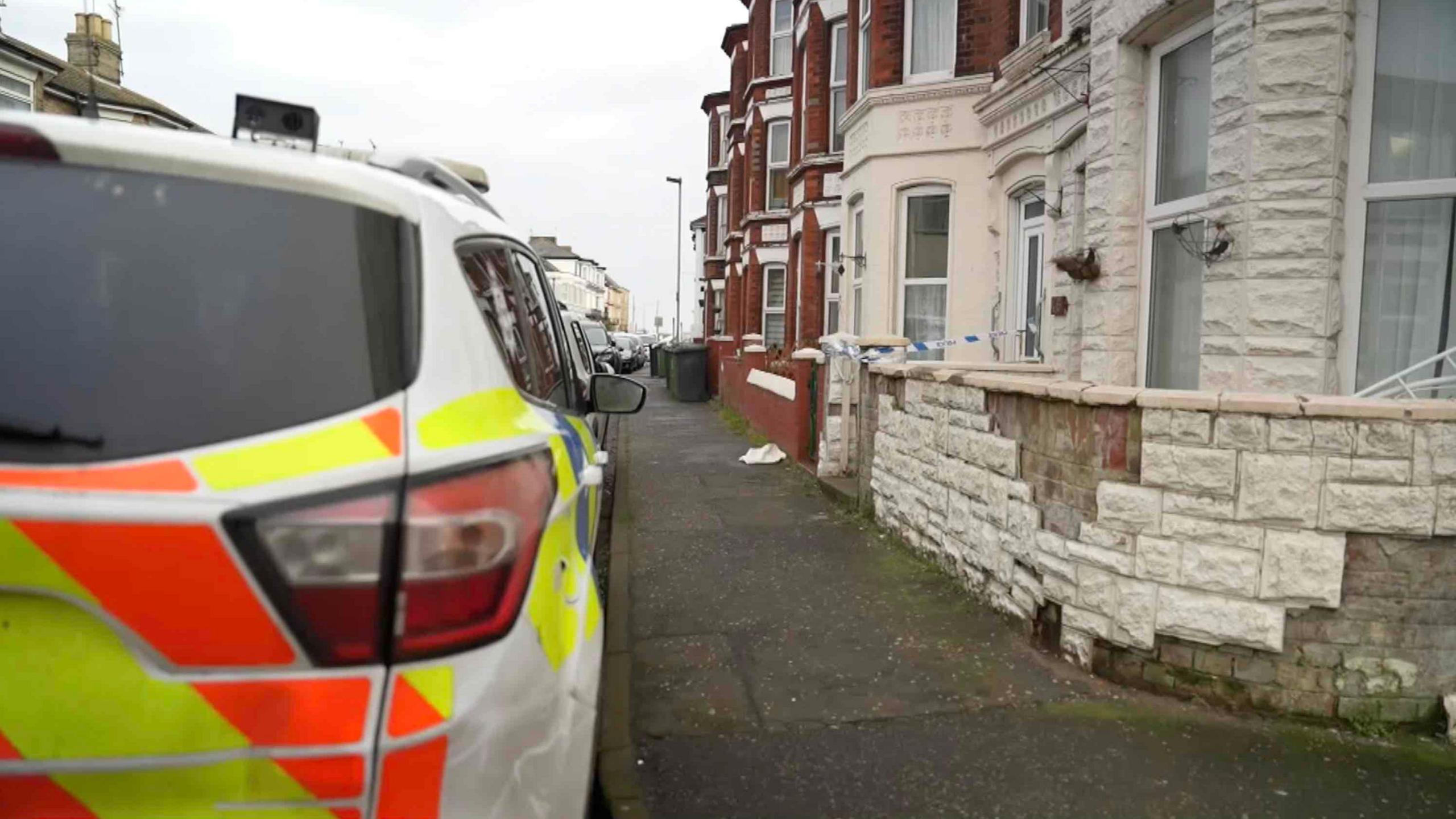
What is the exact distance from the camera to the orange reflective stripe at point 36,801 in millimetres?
1634

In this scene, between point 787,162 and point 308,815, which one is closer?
point 308,815

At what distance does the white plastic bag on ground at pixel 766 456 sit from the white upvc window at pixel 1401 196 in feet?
22.9

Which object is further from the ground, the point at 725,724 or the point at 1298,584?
the point at 1298,584

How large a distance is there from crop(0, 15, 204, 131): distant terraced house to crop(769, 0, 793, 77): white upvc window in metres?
13.1

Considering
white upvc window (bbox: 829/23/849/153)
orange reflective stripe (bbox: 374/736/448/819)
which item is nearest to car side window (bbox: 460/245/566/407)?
orange reflective stripe (bbox: 374/736/448/819)

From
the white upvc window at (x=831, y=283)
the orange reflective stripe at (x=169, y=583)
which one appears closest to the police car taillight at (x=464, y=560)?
the orange reflective stripe at (x=169, y=583)

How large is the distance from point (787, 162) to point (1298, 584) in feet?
72.2

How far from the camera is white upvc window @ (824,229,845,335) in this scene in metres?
17.6

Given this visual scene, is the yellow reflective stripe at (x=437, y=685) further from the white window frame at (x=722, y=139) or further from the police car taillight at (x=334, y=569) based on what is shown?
the white window frame at (x=722, y=139)

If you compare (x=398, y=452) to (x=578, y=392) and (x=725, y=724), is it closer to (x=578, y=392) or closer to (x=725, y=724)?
(x=578, y=392)

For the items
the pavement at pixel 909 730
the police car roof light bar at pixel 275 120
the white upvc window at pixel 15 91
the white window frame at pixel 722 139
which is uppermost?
the white window frame at pixel 722 139

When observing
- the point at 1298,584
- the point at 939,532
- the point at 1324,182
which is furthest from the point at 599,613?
the point at 1324,182

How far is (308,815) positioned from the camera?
1.69 m

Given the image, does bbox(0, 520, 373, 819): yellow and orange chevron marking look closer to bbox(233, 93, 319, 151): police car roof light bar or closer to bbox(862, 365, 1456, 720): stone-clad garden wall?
bbox(233, 93, 319, 151): police car roof light bar
